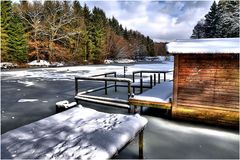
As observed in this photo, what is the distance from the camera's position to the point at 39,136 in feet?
11.8

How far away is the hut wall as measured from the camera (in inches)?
223

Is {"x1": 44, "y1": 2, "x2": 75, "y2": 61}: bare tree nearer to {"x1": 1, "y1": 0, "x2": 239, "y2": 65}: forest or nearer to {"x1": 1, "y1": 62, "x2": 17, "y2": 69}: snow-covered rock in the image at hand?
{"x1": 1, "y1": 0, "x2": 239, "y2": 65}: forest

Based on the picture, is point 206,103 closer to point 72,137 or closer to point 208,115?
point 208,115

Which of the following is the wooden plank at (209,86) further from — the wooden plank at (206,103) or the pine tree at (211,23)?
the pine tree at (211,23)

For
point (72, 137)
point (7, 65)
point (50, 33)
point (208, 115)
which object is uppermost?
point (50, 33)

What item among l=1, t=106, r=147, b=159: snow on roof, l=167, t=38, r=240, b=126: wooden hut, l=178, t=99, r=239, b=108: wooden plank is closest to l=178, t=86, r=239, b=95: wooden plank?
l=167, t=38, r=240, b=126: wooden hut

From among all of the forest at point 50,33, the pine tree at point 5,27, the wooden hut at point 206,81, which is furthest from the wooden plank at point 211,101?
the forest at point 50,33

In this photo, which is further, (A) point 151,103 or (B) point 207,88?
(A) point 151,103

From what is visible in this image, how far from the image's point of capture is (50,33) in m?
38.8

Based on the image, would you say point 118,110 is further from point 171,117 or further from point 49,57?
point 49,57

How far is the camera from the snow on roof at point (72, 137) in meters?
2.94

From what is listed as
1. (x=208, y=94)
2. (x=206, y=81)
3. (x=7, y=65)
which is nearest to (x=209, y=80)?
(x=206, y=81)

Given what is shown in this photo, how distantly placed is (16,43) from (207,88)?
3355 centimetres

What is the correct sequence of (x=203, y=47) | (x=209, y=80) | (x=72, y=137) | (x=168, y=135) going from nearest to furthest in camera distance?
1. (x=72, y=137)
2. (x=168, y=135)
3. (x=203, y=47)
4. (x=209, y=80)
